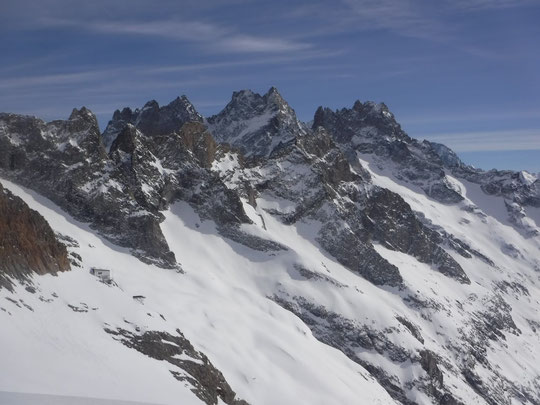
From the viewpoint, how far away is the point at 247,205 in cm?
12962

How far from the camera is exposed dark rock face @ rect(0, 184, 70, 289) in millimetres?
59875

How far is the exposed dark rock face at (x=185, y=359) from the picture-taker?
61.1m

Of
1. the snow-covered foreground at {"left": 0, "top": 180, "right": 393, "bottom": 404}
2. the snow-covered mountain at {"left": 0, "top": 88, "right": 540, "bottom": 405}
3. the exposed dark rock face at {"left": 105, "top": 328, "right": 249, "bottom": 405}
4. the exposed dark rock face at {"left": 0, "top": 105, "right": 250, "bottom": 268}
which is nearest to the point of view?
the snow-covered foreground at {"left": 0, "top": 180, "right": 393, "bottom": 404}

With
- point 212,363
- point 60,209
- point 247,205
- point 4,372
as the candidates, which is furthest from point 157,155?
point 4,372

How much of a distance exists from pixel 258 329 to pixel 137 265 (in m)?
19.8

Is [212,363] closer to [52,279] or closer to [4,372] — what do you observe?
[52,279]

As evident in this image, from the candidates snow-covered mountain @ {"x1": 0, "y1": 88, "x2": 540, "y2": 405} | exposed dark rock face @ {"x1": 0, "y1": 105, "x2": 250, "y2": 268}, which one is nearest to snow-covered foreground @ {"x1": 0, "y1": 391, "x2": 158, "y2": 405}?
snow-covered mountain @ {"x1": 0, "y1": 88, "x2": 540, "y2": 405}

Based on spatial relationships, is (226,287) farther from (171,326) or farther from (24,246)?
(24,246)

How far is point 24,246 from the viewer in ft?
208

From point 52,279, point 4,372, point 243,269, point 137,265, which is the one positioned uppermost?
point 243,269

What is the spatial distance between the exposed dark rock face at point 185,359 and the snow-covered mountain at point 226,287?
0.85 feet

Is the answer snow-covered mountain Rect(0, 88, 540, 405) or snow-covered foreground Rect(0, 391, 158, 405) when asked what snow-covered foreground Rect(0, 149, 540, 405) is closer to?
snow-covered mountain Rect(0, 88, 540, 405)

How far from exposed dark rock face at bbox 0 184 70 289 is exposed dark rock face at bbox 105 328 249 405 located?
1007cm

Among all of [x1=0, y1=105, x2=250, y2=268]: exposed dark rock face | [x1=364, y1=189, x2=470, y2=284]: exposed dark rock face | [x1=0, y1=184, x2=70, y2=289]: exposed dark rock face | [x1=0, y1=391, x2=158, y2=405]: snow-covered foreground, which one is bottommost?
[x1=0, y1=391, x2=158, y2=405]: snow-covered foreground
